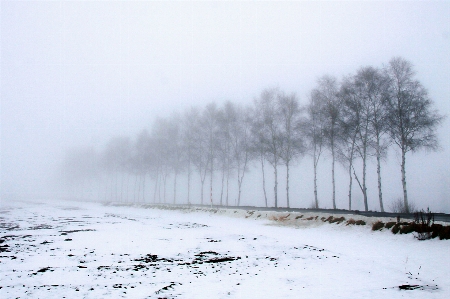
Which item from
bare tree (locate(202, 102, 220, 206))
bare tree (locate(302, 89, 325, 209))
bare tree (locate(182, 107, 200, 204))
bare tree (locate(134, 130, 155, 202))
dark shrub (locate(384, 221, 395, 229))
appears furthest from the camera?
bare tree (locate(134, 130, 155, 202))

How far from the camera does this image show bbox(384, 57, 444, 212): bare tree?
2241 centimetres

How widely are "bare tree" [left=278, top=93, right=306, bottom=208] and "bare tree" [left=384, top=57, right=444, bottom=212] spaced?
9.21 meters

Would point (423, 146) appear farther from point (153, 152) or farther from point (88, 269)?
point (153, 152)

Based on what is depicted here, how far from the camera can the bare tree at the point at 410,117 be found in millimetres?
22406

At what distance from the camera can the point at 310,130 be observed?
98.9 ft

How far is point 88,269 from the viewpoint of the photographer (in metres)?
8.03

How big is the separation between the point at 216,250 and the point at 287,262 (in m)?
2.99

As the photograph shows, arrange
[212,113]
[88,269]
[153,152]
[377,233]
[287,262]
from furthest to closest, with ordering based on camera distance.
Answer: [153,152] < [212,113] < [377,233] < [287,262] < [88,269]

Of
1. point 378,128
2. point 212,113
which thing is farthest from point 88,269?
point 212,113

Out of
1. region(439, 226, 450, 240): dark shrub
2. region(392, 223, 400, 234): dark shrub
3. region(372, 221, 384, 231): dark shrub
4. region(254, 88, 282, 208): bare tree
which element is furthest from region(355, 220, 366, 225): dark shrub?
region(254, 88, 282, 208): bare tree

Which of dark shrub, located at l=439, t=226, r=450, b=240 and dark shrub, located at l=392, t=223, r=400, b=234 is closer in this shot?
dark shrub, located at l=439, t=226, r=450, b=240

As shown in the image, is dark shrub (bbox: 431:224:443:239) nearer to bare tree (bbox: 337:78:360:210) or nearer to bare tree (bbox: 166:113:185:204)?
bare tree (bbox: 337:78:360:210)

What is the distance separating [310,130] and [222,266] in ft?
78.8

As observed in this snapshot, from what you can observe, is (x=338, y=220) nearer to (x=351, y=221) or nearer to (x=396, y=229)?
(x=351, y=221)
